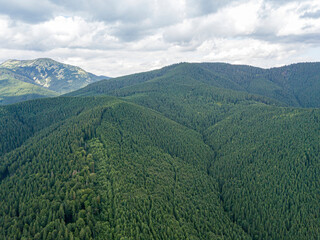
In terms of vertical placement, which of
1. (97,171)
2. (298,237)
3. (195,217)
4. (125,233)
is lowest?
(298,237)

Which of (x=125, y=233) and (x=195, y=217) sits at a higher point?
(x=125, y=233)

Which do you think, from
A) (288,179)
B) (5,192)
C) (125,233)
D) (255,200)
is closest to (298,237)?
(255,200)

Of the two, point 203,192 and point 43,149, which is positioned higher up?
point 43,149

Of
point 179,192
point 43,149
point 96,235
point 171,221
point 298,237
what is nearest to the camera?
point 96,235

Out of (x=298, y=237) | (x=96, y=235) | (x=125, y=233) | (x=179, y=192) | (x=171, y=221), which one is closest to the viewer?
(x=96, y=235)

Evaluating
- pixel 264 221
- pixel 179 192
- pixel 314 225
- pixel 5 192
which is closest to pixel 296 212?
pixel 314 225

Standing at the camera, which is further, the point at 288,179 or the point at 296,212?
the point at 288,179

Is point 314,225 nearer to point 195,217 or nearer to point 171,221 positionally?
point 195,217

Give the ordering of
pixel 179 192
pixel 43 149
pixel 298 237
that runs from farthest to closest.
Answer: pixel 43 149 < pixel 179 192 < pixel 298 237

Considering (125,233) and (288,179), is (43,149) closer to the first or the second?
(125,233)
